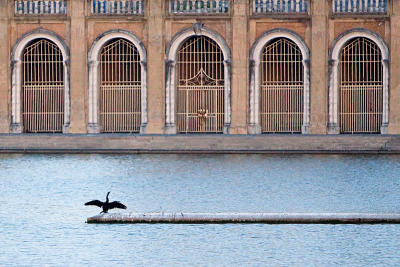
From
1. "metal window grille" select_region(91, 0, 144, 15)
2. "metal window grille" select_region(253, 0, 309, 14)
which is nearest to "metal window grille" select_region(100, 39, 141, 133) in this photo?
"metal window grille" select_region(91, 0, 144, 15)

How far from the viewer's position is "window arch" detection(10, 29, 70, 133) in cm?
4338

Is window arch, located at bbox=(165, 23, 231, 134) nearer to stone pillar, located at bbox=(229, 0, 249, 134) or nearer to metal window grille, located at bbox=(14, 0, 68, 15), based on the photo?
stone pillar, located at bbox=(229, 0, 249, 134)

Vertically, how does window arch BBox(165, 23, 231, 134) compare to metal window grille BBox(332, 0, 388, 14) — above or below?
below

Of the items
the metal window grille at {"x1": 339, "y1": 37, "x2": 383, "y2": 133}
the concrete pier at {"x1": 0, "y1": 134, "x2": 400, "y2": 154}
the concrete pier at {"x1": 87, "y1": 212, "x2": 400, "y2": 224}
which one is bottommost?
the concrete pier at {"x1": 87, "y1": 212, "x2": 400, "y2": 224}

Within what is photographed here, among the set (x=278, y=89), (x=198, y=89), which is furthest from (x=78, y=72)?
(x=278, y=89)

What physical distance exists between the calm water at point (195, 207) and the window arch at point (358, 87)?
30.6 ft

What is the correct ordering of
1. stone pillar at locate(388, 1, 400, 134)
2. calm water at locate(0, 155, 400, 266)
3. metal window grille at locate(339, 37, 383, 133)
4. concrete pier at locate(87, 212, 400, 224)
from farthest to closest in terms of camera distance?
metal window grille at locate(339, 37, 383, 133) < stone pillar at locate(388, 1, 400, 134) < concrete pier at locate(87, 212, 400, 224) < calm water at locate(0, 155, 400, 266)

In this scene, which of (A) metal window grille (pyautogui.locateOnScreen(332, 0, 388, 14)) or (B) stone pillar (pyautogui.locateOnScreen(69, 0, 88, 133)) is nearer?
(A) metal window grille (pyautogui.locateOnScreen(332, 0, 388, 14))

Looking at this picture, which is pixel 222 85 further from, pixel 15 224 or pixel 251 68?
pixel 15 224

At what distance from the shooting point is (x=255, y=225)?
17.5 metres

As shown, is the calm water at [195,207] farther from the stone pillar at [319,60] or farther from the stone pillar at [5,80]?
the stone pillar at [5,80]

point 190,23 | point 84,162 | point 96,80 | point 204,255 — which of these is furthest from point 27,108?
point 204,255

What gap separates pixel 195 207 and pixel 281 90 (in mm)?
23494

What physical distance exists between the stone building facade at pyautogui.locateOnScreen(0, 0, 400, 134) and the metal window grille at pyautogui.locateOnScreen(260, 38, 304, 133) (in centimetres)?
4
